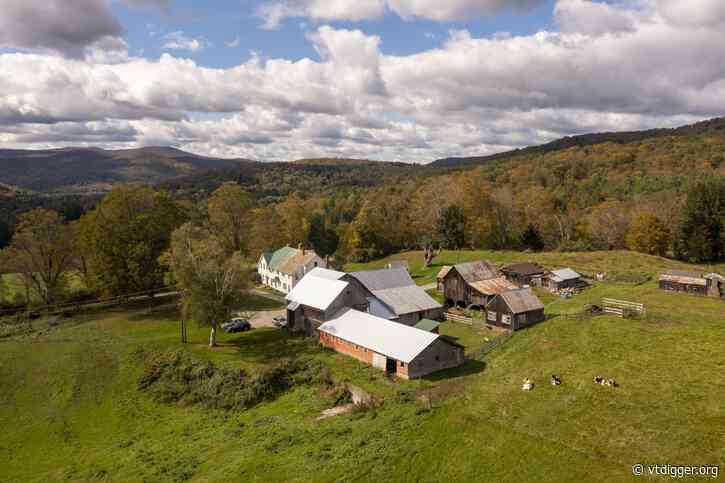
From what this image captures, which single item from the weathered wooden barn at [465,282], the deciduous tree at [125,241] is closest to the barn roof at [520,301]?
the weathered wooden barn at [465,282]

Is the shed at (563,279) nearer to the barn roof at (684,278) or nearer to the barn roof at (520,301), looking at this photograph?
the barn roof at (684,278)

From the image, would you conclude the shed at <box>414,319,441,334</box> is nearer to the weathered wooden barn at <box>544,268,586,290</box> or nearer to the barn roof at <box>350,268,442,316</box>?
the barn roof at <box>350,268,442,316</box>

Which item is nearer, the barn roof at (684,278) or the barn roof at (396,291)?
the barn roof at (396,291)

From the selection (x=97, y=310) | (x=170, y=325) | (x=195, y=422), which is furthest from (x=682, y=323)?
(x=97, y=310)

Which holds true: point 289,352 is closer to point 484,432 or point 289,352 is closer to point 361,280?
point 361,280

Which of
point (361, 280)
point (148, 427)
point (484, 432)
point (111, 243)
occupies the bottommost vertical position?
point (148, 427)

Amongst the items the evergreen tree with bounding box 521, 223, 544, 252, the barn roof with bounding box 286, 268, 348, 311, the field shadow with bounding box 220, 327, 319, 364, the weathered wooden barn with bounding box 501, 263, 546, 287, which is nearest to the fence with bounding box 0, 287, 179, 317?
the field shadow with bounding box 220, 327, 319, 364

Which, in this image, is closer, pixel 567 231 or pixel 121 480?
pixel 121 480

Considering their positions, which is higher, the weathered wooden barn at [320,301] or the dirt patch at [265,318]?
the weathered wooden barn at [320,301]

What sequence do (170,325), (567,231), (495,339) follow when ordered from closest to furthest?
(495,339) < (170,325) < (567,231)
